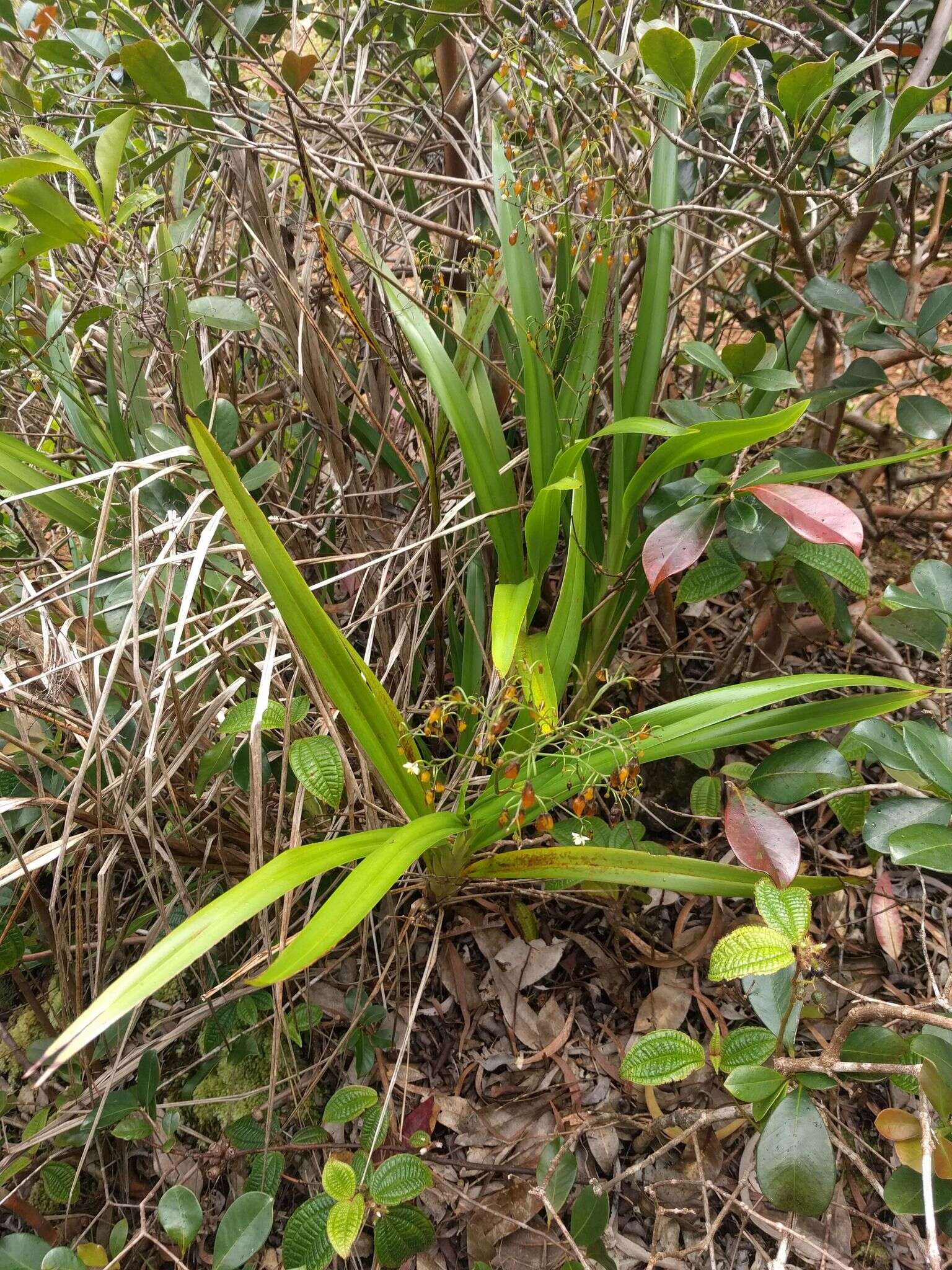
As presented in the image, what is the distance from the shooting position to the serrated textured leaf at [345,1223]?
2.29ft

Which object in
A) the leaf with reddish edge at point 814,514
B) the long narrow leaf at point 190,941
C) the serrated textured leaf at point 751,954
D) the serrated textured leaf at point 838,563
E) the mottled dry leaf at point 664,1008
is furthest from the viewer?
the mottled dry leaf at point 664,1008

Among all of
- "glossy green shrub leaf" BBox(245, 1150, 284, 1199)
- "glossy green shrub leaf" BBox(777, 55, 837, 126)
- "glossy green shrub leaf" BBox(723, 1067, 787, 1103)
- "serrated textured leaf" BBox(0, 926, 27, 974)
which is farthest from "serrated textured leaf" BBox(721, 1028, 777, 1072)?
"glossy green shrub leaf" BBox(777, 55, 837, 126)

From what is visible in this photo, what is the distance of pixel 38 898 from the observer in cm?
88

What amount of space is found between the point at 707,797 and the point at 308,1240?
607 mm

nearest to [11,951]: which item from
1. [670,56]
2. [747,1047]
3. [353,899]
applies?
[353,899]

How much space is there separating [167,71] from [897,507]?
115 centimetres

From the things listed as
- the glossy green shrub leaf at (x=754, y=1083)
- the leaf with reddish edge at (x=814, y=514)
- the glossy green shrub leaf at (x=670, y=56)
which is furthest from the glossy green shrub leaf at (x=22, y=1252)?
the glossy green shrub leaf at (x=670, y=56)

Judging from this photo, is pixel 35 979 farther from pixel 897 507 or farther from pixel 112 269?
pixel 897 507

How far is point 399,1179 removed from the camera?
0.76 meters

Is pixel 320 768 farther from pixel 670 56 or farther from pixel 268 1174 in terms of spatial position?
pixel 670 56

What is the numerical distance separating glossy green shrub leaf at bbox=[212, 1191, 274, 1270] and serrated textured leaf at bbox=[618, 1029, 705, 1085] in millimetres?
367

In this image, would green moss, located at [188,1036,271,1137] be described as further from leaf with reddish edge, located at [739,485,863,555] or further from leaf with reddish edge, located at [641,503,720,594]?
leaf with reddish edge, located at [739,485,863,555]

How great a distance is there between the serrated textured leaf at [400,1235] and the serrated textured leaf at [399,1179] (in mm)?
24

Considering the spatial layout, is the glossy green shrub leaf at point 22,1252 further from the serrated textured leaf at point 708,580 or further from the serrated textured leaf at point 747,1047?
the serrated textured leaf at point 708,580
